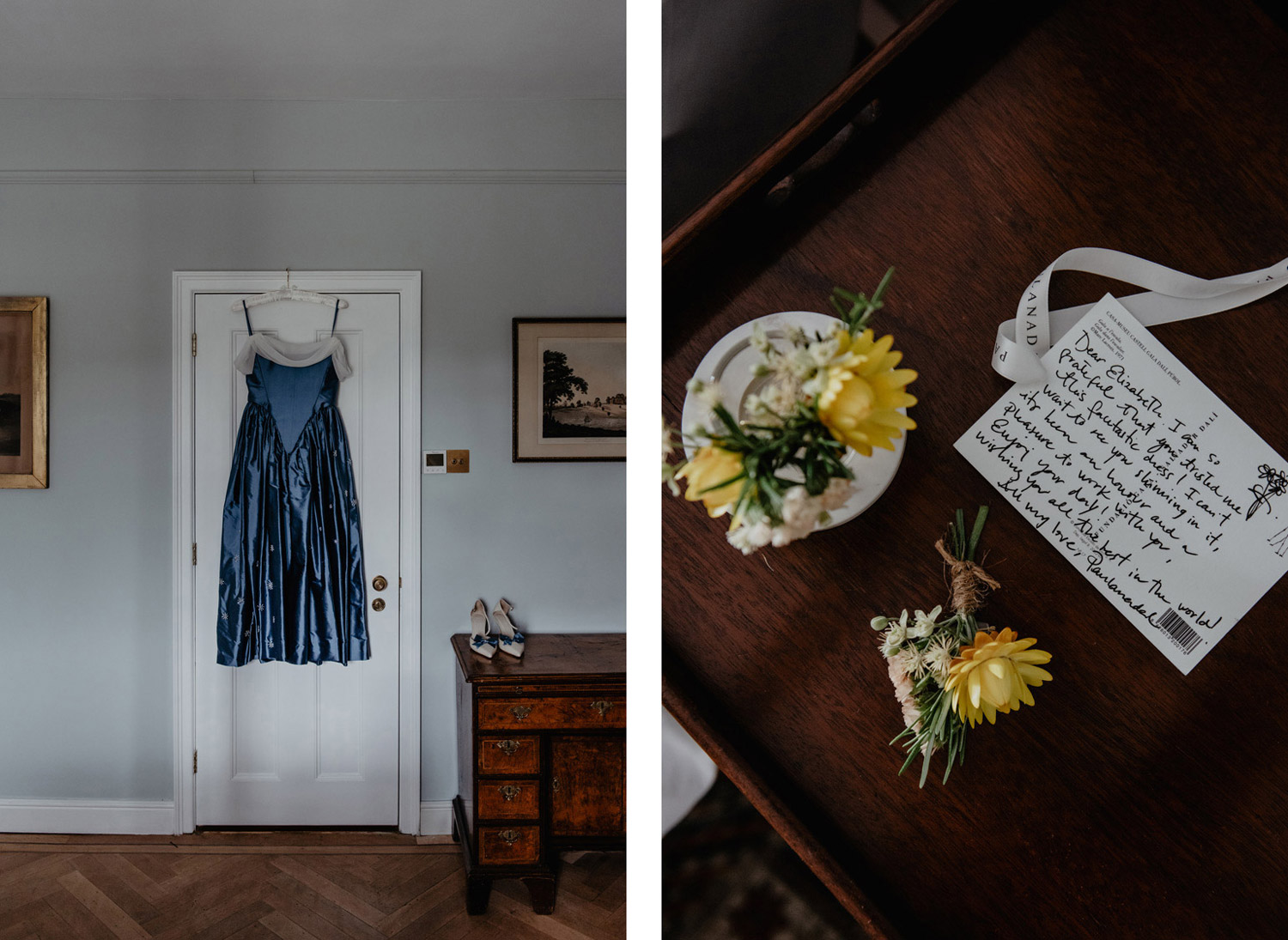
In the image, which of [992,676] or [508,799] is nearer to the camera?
[992,676]

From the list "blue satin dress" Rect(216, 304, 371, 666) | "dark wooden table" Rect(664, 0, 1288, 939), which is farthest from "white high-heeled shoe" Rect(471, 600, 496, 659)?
"dark wooden table" Rect(664, 0, 1288, 939)

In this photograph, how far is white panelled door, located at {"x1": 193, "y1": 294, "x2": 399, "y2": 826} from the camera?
8.51 ft

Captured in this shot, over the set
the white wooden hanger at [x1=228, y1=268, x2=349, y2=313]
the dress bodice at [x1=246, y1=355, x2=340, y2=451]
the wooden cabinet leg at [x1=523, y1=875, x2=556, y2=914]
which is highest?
the white wooden hanger at [x1=228, y1=268, x2=349, y2=313]

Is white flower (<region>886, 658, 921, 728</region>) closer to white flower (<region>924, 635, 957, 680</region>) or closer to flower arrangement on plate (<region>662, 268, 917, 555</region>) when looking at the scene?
white flower (<region>924, 635, 957, 680</region>)

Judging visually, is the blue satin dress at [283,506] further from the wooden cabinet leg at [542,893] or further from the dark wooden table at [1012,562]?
the dark wooden table at [1012,562]

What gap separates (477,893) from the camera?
218 cm

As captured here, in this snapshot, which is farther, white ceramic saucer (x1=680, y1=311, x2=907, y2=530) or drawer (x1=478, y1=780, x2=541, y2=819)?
drawer (x1=478, y1=780, x2=541, y2=819)

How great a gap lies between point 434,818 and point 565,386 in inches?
65.9

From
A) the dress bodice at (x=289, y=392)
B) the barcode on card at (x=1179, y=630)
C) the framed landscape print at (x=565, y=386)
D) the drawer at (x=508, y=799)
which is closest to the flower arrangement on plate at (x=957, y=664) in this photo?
the barcode on card at (x=1179, y=630)

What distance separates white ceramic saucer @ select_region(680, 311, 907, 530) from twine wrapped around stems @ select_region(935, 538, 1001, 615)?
84mm

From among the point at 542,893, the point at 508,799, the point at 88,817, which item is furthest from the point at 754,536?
the point at 88,817

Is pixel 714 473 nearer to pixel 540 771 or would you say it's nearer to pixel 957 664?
pixel 957 664

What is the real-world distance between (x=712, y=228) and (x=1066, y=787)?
61 cm

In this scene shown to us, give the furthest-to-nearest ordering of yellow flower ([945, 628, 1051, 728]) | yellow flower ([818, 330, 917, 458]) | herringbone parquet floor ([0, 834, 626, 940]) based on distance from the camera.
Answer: herringbone parquet floor ([0, 834, 626, 940])
yellow flower ([945, 628, 1051, 728])
yellow flower ([818, 330, 917, 458])
